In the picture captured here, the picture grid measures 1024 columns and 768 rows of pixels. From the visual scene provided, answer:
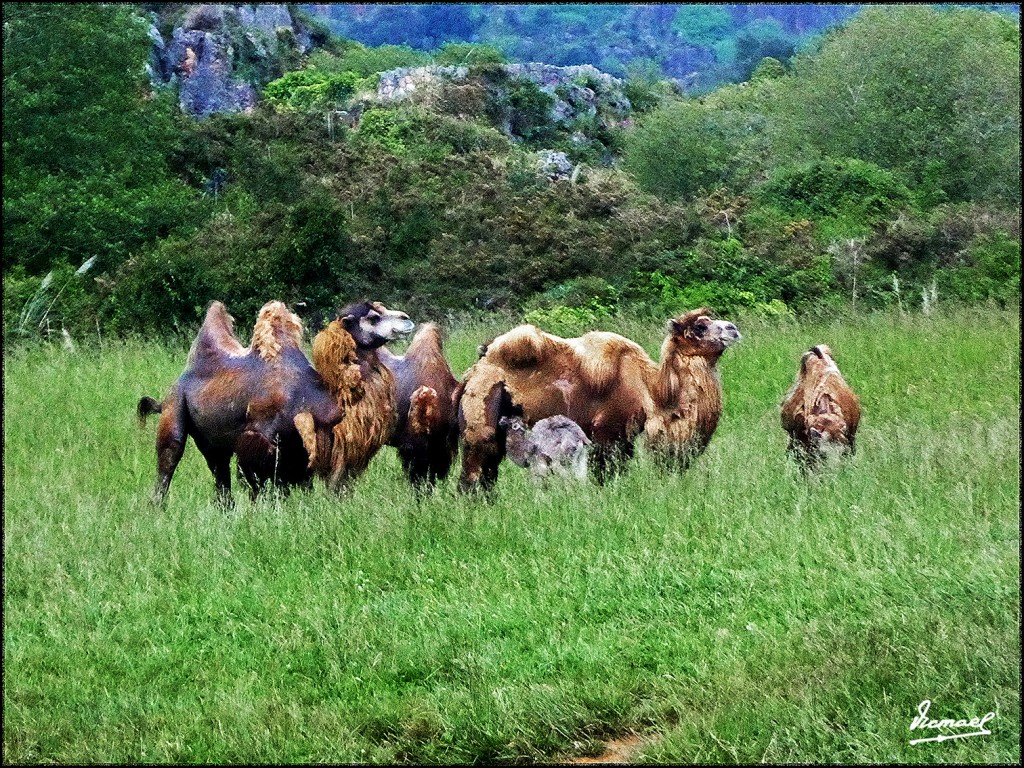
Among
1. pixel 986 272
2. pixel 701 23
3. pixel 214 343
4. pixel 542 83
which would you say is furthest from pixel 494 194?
pixel 701 23

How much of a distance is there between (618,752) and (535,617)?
1431 millimetres

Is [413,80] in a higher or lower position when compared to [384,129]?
higher

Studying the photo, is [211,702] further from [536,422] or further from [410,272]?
[410,272]

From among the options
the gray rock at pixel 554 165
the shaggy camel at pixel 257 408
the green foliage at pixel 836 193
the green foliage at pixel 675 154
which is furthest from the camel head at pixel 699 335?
the green foliage at pixel 675 154

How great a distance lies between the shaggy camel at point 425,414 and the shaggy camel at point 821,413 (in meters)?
2.53

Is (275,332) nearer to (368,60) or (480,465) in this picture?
(480,465)

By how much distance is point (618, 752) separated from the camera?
5777 mm

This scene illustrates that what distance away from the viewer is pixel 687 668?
635cm

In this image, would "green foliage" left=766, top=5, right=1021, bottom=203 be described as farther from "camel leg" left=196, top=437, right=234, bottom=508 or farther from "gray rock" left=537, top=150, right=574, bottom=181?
"camel leg" left=196, top=437, right=234, bottom=508

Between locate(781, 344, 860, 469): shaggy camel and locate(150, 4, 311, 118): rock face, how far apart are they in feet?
140

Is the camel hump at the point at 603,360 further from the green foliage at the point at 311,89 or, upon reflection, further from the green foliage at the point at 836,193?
the green foliage at the point at 311,89

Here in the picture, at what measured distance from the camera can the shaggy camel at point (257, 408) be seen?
31.5 ft

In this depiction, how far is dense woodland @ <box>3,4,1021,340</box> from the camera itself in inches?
863

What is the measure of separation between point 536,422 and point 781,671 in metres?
3.93
